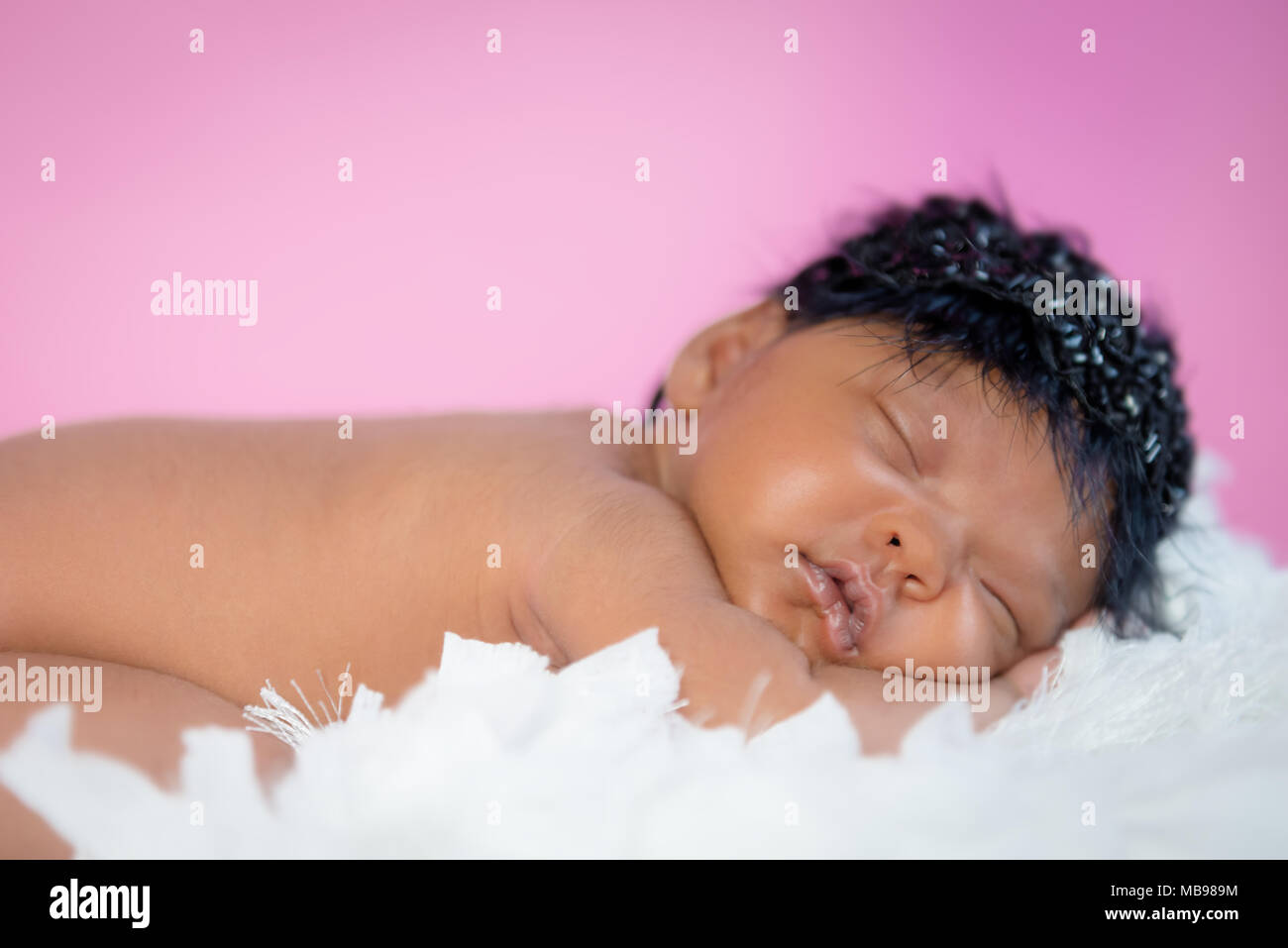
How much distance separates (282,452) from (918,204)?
964 mm

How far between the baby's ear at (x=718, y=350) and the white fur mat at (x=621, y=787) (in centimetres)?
58

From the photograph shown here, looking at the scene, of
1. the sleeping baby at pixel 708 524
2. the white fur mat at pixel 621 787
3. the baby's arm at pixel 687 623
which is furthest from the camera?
the sleeping baby at pixel 708 524

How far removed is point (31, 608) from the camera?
99cm

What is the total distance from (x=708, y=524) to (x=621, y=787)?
0.42 meters

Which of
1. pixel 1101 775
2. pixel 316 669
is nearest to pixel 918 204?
pixel 1101 775

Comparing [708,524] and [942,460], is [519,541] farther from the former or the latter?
[942,460]

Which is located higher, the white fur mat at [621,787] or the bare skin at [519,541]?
the bare skin at [519,541]

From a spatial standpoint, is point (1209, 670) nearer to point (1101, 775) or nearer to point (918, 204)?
point (1101, 775)

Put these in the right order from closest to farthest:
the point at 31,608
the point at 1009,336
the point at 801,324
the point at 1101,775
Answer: the point at 1101,775
the point at 31,608
the point at 1009,336
the point at 801,324

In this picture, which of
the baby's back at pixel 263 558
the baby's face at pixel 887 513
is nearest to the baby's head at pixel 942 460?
the baby's face at pixel 887 513

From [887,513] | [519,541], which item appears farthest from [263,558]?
[887,513]

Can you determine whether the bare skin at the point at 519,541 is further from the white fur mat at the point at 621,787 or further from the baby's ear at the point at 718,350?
the baby's ear at the point at 718,350

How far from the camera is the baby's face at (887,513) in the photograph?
3.49 ft
